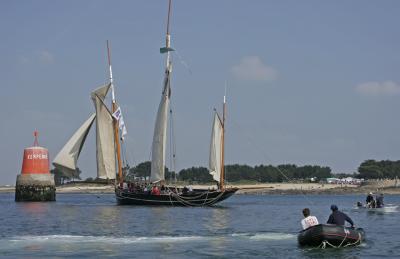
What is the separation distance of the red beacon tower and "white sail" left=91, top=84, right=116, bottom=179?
59.9 feet

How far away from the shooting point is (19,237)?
4488 cm

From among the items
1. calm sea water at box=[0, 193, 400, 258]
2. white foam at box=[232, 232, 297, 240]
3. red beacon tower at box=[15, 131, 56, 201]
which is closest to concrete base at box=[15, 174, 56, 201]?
red beacon tower at box=[15, 131, 56, 201]

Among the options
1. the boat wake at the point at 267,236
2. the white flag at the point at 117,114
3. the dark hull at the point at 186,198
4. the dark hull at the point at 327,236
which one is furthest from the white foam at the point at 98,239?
the white flag at the point at 117,114

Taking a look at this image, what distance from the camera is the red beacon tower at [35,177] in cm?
10250

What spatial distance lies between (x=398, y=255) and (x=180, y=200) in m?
50.1

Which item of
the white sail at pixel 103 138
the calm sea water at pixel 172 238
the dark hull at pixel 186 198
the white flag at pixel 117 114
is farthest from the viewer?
the white flag at pixel 117 114

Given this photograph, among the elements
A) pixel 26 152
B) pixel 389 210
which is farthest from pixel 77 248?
pixel 26 152

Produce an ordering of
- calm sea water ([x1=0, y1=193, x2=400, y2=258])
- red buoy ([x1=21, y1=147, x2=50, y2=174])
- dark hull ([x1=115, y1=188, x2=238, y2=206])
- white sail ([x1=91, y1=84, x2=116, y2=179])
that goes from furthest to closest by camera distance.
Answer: red buoy ([x1=21, y1=147, x2=50, y2=174]), white sail ([x1=91, y1=84, x2=116, y2=179]), dark hull ([x1=115, y1=188, x2=238, y2=206]), calm sea water ([x1=0, y1=193, x2=400, y2=258])

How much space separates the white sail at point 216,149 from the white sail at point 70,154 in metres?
14.4

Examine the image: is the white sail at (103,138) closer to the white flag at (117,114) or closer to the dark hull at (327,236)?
the white flag at (117,114)

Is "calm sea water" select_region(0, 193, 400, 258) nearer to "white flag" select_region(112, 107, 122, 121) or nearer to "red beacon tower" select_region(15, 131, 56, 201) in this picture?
"white flag" select_region(112, 107, 122, 121)

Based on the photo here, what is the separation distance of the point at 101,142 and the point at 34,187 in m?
23.3

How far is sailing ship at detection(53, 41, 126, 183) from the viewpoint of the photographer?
279ft

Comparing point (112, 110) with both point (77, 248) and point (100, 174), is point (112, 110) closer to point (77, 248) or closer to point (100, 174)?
point (100, 174)
